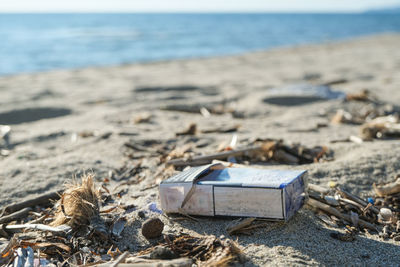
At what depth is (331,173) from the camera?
268 centimetres

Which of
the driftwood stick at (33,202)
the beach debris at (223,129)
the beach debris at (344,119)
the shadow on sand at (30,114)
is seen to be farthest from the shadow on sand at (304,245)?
the shadow on sand at (30,114)

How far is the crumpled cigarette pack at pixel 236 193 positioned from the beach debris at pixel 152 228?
17 cm

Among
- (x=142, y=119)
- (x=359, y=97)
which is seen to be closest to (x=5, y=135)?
(x=142, y=119)

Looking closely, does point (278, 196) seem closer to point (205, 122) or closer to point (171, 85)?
point (205, 122)

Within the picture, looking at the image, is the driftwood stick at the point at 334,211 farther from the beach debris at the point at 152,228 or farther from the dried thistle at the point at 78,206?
the dried thistle at the point at 78,206

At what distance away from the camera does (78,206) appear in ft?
6.94

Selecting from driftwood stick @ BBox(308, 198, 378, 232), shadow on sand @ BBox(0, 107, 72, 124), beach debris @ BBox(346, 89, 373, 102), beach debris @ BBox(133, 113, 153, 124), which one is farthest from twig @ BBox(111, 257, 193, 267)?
beach debris @ BBox(346, 89, 373, 102)

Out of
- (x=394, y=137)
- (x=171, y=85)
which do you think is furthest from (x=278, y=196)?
(x=171, y=85)

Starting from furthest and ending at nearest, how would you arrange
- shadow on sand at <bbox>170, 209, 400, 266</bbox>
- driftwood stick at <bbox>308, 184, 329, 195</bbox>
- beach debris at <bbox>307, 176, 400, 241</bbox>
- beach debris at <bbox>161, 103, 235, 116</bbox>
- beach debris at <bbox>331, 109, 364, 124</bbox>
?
beach debris at <bbox>161, 103, 235, 116</bbox> < beach debris at <bbox>331, 109, 364, 124</bbox> < driftwood stick at <bbox>308, 184, 329, 195</bbox> < beach debris at <bbox>307, 176, 400, 241</bbox> < shadow on sand at <bbox>170, 209, 400, 266</bbox>

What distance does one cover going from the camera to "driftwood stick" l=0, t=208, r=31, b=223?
2357 mm

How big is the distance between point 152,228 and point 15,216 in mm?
890

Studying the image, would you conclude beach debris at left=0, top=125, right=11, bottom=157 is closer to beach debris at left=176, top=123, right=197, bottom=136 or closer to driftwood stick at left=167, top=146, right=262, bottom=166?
beach debris at left=176, top=123, right=197, bottom=136

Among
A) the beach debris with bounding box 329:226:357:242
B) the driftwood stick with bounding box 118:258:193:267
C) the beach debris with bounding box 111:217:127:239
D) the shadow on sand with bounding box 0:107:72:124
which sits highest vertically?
the driftwood stick with bounding box 118:258:193:267

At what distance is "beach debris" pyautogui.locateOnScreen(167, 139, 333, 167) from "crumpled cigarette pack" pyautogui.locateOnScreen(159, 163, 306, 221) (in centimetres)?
64
